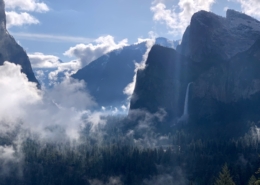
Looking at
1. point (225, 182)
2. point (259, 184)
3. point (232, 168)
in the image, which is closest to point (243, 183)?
point (232, 168)

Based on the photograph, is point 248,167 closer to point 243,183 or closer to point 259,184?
point 243,183

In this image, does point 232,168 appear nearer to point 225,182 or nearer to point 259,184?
point 225,182

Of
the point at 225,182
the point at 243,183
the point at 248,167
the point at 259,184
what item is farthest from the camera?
the point at 248,167

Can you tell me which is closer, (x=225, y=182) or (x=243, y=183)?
(x=225, y=182)

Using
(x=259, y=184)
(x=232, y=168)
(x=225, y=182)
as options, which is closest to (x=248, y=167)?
(x=232, y=168)

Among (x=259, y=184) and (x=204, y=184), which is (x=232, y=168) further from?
(x=259, y=184)

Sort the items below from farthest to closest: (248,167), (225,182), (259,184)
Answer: (248,167) < (225,182) < (259,184)

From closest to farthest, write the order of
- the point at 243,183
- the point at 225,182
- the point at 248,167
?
the point at 225,182 < the point at 243,183 < the point at 248,167

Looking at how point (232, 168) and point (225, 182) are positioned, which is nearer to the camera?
point (225, 182)

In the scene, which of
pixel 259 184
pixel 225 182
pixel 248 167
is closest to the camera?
pixel 259 184
